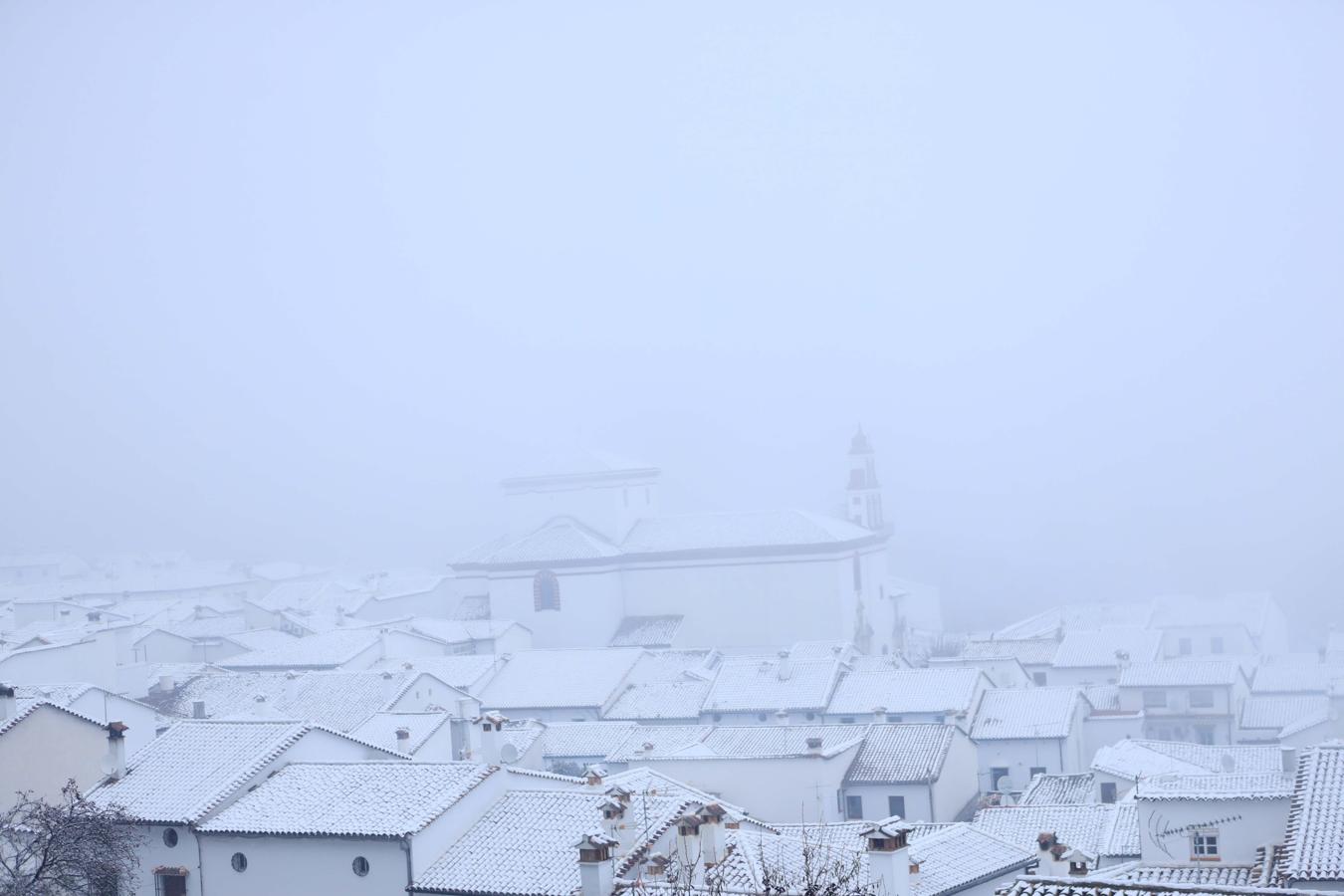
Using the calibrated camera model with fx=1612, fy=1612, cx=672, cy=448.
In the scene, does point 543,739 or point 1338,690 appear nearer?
point 543,739

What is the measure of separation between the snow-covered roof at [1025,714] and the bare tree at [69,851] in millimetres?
18103

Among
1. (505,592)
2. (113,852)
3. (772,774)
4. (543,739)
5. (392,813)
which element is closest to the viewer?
(113,852)

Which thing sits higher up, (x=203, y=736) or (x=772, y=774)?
(x=203, y=736)

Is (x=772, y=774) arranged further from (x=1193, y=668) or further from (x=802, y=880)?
(x=1193, y=668)

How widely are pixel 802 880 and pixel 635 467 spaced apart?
38.5 m

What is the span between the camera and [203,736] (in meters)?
19.0

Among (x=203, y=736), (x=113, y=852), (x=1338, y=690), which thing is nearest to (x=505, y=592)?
(x=1338, y=690)

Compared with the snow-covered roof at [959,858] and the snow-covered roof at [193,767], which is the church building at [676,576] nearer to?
the snow-covered roof at [193,767]

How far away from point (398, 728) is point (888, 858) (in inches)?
514

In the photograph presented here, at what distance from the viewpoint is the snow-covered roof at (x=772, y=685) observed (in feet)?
109

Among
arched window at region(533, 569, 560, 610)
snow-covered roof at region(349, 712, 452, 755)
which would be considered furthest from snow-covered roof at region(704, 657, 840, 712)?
arched window at region(533, 569, 560, 610)

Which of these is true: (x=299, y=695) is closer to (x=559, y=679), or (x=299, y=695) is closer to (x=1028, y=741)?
(x=559, y=679)

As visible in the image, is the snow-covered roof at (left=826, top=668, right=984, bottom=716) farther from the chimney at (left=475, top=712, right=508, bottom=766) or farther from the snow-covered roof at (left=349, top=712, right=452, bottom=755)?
the chimney at (left=475, top=712, right=508, bottom=766)

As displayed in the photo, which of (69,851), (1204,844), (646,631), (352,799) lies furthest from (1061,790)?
(646,631)
